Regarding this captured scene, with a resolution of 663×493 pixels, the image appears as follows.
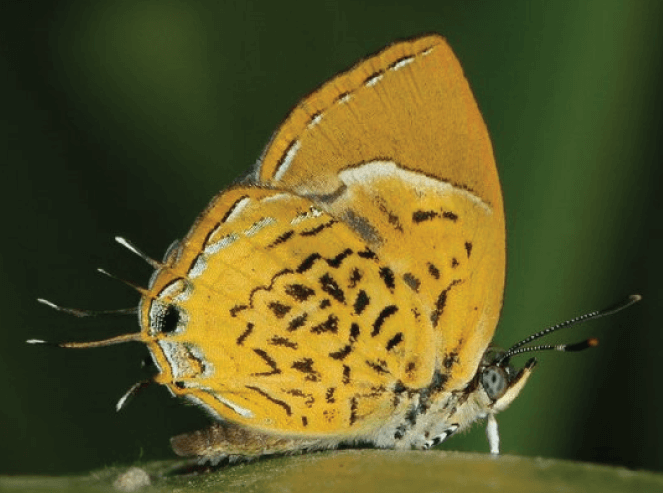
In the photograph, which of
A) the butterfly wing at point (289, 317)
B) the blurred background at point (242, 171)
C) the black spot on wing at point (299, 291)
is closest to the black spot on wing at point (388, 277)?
the butterfly wing at point (289, 317)

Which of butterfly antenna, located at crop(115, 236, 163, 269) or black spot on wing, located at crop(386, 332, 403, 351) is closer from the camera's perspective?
butterfly antenna, located at crop(115, 236, 163, 269)

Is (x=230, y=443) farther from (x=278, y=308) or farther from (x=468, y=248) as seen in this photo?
(x=468, y=248)

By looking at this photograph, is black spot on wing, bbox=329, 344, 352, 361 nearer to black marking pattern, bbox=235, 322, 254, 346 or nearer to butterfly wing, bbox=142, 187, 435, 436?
butterfly wing, bbox=142, 187, 435, 436

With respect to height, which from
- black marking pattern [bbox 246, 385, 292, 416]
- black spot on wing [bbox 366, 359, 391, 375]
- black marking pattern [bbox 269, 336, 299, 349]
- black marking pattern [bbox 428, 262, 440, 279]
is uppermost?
black marking pattern [bbox 428, 262, 440, 279]

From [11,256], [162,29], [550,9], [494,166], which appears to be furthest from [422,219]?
[11,256]

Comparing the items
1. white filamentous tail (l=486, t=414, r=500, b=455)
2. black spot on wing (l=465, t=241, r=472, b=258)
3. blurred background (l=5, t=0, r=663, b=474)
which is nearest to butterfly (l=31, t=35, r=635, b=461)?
black spot on wing (l=465, t=241, r=472, b=258)

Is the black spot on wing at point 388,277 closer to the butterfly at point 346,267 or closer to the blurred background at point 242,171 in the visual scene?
the butterfly at point 346,267
